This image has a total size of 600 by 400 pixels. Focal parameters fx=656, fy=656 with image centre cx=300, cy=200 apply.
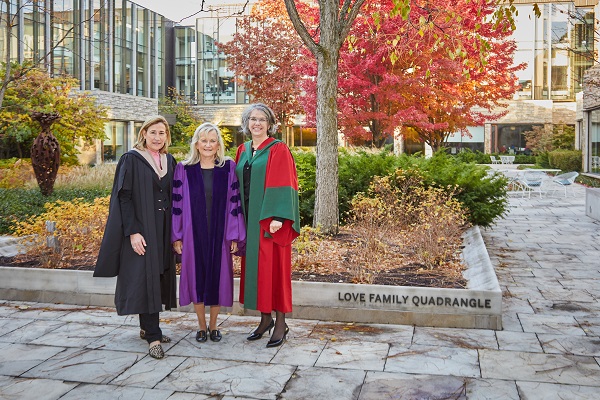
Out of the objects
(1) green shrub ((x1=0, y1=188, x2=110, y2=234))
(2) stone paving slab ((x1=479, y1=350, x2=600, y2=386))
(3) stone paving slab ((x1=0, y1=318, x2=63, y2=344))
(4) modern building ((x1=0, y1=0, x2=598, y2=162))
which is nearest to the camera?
(2) stone paving slab ((x1=479, y1=350, x2=600, y2=386))

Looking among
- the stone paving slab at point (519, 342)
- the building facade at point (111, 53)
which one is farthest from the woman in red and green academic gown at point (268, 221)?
the building facade at point (111, 53)

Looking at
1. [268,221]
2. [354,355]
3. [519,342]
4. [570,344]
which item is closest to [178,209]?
[268,221]

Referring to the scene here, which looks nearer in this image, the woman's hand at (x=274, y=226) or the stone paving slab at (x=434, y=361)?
the stone paving slab at (x=434, y=361)

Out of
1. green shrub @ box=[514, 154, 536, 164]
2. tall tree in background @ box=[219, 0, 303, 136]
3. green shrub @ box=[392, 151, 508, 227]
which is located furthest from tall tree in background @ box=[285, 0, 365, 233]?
green shrub @ box=[514, 154, 536, 164]

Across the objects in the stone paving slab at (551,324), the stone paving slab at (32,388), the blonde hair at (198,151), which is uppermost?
the blonde hair at (198,151)

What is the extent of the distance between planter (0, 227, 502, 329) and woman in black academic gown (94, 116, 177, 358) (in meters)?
1.38

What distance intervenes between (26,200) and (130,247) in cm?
834

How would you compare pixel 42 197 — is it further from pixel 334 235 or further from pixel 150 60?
pixel 150 60

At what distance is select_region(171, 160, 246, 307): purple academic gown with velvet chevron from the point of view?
5.52 meters

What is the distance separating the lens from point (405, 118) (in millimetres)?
18406

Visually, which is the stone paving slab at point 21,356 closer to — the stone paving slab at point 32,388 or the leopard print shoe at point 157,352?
the stone paving slab at point 32,388

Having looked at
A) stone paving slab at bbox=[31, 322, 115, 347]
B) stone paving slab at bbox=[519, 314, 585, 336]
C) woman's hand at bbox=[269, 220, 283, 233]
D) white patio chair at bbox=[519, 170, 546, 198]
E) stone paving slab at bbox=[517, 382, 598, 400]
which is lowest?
stone paving slab at bbox=[517, 382, 598, 400]

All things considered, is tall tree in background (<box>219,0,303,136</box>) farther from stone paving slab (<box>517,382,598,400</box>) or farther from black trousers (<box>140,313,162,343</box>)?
stone paving slab (<box>517,382,598,400</box>)

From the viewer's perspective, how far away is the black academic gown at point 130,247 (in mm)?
5297
